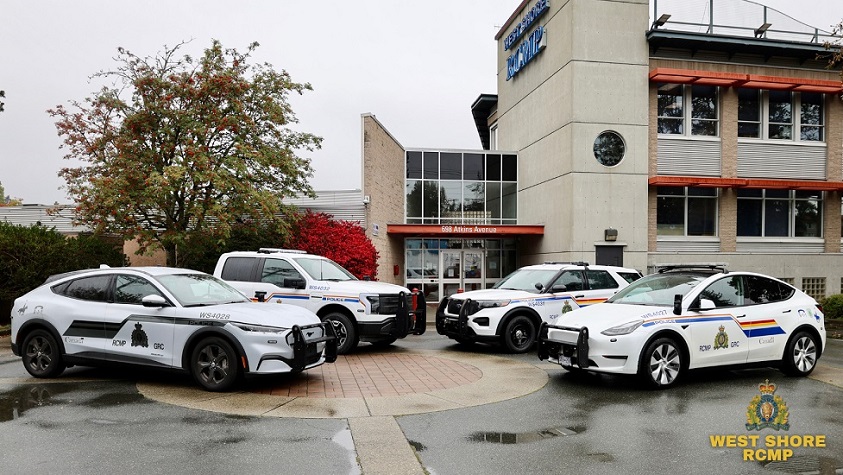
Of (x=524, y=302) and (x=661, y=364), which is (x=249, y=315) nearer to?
(x=661, y=364)

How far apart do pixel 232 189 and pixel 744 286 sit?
1286cm

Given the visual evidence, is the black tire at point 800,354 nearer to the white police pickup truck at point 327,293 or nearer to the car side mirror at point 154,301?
the white police pickup truck at point 327,293

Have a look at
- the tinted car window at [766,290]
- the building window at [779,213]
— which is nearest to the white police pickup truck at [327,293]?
the tinted car window at [766,290]

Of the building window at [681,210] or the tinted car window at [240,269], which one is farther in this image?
the building window at [681,210]

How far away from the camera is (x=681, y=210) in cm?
2345

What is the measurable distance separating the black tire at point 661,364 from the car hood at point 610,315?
38cm

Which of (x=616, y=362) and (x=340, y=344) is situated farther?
(x=340, y=344)

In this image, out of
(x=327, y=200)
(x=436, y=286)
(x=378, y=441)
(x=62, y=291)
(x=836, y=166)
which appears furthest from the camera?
(x=436, y=286)

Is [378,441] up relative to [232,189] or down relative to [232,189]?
down

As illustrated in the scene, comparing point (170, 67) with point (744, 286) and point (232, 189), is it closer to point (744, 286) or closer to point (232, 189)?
point (232, 189)

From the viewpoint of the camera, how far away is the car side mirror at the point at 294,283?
39.2 feet

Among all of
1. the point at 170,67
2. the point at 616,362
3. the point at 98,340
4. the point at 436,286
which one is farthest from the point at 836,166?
the point at 98,340

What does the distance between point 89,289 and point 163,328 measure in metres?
1.54

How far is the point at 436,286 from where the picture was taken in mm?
26125
